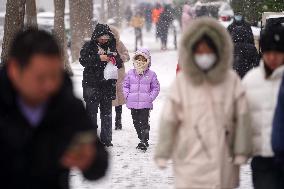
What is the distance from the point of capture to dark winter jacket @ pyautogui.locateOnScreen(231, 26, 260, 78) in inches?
416

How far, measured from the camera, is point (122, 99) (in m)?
12.5

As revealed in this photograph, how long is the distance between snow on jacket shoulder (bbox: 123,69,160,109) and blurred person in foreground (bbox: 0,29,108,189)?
7029mm

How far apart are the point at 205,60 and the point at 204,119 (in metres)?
0.35

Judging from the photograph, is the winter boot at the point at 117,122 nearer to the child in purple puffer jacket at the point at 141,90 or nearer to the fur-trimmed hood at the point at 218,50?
the child in purple puffer jacket at the point at 141,90

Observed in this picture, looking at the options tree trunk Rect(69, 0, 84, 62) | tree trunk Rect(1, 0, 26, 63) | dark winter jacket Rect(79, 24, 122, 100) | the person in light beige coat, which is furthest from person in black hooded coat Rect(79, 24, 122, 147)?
tree trunk Rect(69, 0, 84, 62)

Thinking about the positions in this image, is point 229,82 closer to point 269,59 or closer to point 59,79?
point 269,59

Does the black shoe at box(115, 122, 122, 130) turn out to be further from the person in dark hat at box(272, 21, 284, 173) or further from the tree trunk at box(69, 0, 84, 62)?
the tree trunk at box(69, 0, 84, 62)

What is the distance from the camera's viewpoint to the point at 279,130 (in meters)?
4.54

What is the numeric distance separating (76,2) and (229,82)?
22.2 m

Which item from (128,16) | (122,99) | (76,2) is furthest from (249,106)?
(128,16)

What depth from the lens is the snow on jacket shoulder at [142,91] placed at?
1020cm

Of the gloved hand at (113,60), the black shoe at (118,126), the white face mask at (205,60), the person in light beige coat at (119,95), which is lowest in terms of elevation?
the black shoe at (118,126)

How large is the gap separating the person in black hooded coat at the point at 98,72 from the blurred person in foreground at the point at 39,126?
7.05m

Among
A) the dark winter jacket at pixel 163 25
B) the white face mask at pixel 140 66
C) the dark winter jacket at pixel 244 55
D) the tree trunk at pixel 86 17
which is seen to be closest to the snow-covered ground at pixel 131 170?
the white face mask at pixel 140 66
